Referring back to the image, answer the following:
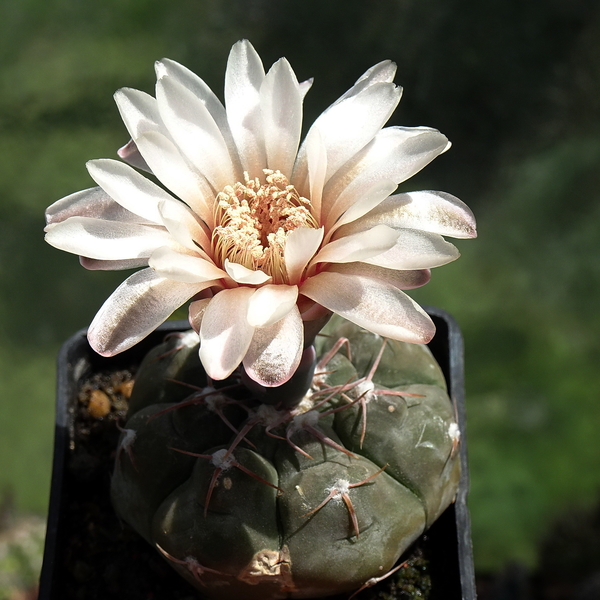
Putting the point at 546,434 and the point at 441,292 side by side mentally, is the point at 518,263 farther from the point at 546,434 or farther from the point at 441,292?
the point at 546,434

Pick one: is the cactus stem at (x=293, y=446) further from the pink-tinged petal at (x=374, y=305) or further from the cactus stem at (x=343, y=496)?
the pink-tinged petal at (x=374, y=305)

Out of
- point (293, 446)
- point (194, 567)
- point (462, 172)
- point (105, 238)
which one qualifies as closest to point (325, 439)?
point (293, 446)

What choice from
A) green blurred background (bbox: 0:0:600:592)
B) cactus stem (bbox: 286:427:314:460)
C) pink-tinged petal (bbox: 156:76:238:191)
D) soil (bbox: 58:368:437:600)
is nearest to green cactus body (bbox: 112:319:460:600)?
cactus stem (bbox: 286:427:314:460)

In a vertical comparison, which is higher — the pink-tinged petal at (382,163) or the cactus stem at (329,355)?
the pink-tinged petal at (382,163)


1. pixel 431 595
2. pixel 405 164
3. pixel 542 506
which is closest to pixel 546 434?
pixel 542 506

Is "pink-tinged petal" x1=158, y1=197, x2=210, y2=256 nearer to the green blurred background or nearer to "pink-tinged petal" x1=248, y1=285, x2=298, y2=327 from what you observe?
"pink-tinged petal" x1=248, y1=285, x2=298, y2=327

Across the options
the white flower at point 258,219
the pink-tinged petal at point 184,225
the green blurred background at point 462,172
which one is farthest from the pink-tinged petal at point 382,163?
the green blurred background at point 462,172
